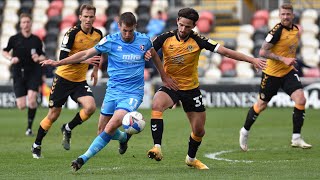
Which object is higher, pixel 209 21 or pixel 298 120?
pixel 298 120

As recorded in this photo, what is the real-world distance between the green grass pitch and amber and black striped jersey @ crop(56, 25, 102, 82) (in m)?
1.31

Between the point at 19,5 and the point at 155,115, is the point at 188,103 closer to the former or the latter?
the point at 155,115

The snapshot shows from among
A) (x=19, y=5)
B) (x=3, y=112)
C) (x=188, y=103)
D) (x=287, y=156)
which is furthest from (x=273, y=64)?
(x=19, y=5)

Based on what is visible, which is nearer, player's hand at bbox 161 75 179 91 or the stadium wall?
player's hand at bbox 161 75 179 91

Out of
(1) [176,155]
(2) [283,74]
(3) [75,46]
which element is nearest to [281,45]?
(2) [283,74]

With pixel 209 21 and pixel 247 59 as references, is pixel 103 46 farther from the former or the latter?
pixel 209 21

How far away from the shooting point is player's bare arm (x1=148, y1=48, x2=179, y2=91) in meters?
12.1

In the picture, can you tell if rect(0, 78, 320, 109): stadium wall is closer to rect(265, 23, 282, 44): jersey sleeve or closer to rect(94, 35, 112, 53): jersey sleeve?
rect(265, 23, 282, 44): jersey sleeve

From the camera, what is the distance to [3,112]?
1038 inches

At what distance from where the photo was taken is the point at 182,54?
479 inches

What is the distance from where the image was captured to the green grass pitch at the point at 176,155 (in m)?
11.3

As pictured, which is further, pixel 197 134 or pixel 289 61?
pixel 289 61

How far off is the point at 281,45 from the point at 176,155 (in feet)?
9.37

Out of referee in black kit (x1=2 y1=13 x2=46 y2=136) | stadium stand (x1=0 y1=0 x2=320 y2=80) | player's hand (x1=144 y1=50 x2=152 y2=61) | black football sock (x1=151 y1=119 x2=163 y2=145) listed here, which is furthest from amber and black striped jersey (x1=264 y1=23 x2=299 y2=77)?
stadium stand (x1=0 y1=0 x2=320 y2=80)
